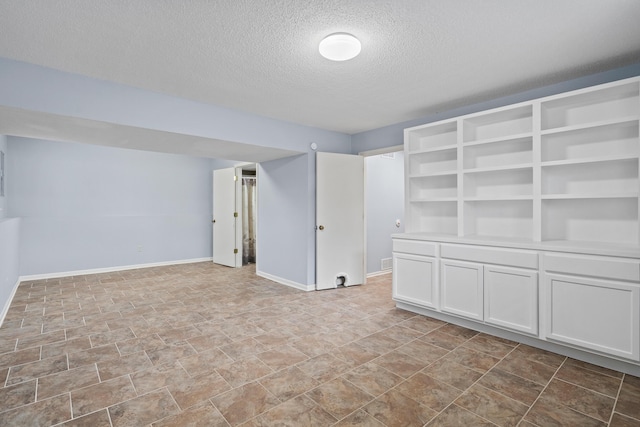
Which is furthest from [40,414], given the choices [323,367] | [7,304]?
[7,304]

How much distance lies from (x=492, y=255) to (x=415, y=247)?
79 centimetres

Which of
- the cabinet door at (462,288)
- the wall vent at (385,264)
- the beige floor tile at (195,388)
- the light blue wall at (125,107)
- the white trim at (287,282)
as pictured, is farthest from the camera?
the wall vent at (385,264)

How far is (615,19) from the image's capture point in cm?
204

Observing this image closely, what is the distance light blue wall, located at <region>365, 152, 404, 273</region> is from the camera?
560 cm

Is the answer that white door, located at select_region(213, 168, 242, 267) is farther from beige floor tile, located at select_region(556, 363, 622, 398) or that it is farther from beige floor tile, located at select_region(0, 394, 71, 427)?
beige floor tile, located at select_region(556, 363, 622, 398)

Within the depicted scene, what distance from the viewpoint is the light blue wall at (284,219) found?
184 inches

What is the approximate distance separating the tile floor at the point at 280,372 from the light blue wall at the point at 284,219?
1053 millimetres

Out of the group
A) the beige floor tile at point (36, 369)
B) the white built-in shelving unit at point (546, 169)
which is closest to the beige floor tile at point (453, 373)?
the white built-in shelving unit at point (546, 169)

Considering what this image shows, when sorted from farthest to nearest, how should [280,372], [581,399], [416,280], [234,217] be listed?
[234,217] → [416,280] → [280,372] → [581,399]

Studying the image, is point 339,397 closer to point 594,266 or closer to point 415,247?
point 415,247

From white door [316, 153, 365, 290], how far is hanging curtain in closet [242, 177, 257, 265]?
2.74 m

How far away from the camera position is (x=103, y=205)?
5793 mm

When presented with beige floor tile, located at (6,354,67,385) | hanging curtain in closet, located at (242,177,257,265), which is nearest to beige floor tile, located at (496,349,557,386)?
beige floor tile, located at (6,354,67,385)

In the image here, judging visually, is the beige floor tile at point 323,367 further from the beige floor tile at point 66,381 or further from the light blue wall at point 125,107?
the light blue wall at point 125,107
